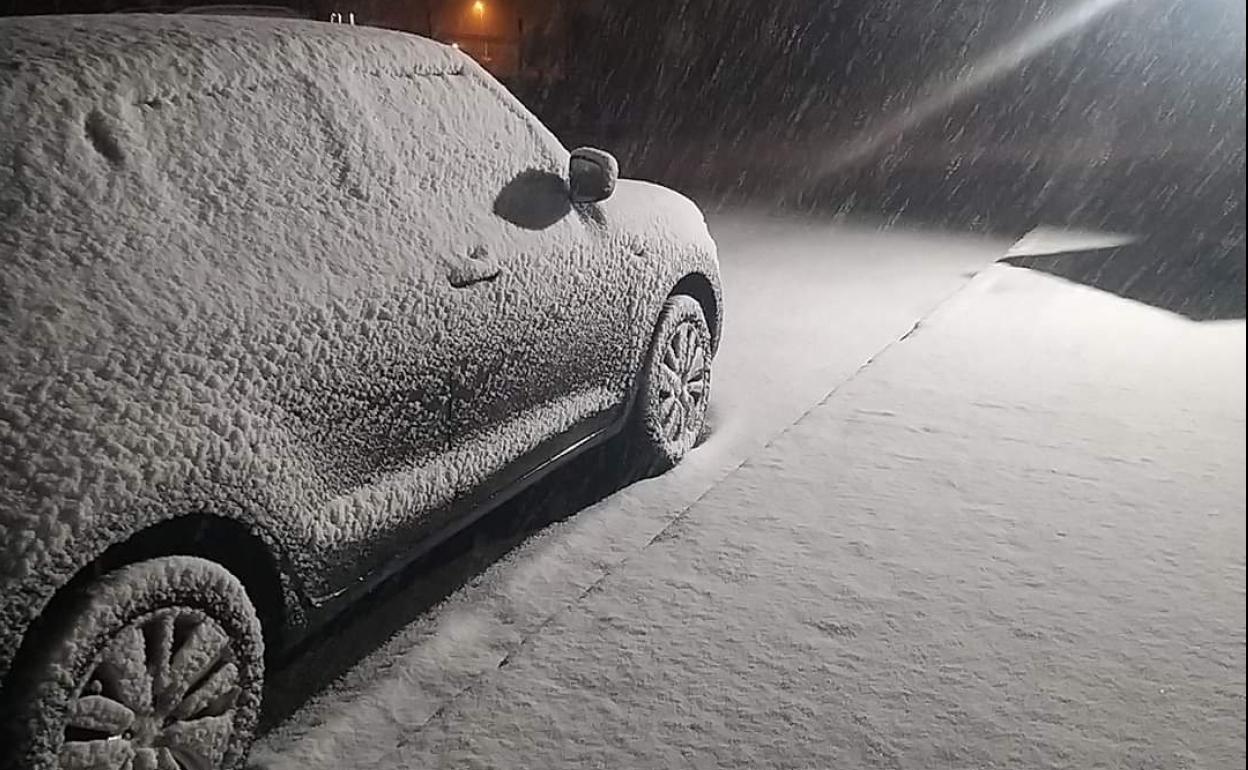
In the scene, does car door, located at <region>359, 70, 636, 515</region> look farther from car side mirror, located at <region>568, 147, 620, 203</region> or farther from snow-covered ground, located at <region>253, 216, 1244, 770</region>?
snow-covered ground, located at <region>253, 216, 1244, 770</region>

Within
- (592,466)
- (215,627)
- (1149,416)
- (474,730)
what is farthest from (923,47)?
(215,627)

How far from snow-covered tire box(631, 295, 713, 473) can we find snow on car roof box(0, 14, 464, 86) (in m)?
0.85

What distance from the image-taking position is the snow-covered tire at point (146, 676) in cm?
148

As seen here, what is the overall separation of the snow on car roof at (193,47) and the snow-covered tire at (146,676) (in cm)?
80

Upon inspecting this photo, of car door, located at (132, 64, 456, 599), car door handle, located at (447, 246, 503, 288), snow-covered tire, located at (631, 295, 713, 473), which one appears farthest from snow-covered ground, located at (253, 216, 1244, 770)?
car door handle, located at (447, 246, 503, 288)

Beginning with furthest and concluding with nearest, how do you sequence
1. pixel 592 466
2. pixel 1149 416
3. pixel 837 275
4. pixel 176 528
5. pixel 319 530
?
pixel 837 275 < pixel 592 466 < pixel 1149 416 < pixel 319 530 < pixel 176 528

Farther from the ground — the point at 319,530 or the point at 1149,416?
the point at 1149,416

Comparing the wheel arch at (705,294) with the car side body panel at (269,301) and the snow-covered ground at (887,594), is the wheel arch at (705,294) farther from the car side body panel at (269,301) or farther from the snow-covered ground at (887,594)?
the car side body panel at (269,301)

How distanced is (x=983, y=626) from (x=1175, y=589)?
348mm

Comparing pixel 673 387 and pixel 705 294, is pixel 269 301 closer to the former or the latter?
pixel 673 387

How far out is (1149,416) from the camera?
104 inches

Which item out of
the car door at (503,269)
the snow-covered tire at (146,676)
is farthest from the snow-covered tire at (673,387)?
the snow-covered tire at (146,676)

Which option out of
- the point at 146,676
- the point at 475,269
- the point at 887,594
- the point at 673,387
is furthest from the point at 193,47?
the point at 887,594

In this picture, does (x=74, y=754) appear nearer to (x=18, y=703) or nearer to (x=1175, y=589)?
(x=18, y=703)
